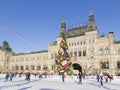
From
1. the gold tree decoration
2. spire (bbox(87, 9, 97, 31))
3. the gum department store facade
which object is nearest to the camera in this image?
the gold tree decoration

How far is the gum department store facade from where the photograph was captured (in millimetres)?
51906

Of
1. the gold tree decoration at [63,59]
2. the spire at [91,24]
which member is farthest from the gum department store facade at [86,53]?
the gold tree decoration at [63,59]

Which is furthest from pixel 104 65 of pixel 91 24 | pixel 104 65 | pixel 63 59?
pixel 63 59

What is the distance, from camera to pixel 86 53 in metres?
56.7

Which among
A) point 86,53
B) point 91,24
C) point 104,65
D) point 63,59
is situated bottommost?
point 104,65

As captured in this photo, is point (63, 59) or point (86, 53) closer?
point (63, 59)

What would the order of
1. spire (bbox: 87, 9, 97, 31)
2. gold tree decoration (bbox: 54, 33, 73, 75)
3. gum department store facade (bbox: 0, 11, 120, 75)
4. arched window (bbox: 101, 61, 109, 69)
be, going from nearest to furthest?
gold tree decoration (bbox: 54, 33, 73, 75) < gum department store facade (bbox: 0, 11, 120, 75) < arched window (bbox: 101, 61, 109, 69) < spire (bbox: 87, 9, 97, 31)

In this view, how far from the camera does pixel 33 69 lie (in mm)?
74750

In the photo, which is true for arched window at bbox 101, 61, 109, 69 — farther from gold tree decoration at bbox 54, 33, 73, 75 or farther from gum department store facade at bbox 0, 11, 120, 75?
gold tree decoration at bbox 54, 33, 73, 75

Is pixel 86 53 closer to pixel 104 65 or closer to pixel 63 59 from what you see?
pixel 104 65

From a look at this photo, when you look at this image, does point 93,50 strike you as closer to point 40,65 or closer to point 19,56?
point 40,65

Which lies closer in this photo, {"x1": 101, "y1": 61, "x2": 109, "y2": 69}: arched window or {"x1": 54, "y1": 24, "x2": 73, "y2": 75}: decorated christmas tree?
{"x1": 54, "y1": 24, "x2": 73, "y2": 75}: decorated christmas tree

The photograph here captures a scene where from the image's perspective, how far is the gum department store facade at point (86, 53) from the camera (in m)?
51.9

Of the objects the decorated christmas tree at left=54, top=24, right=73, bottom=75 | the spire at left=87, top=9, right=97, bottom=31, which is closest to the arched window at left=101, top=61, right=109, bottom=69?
the spire at left=87, top=9, right=97, bottom=31
